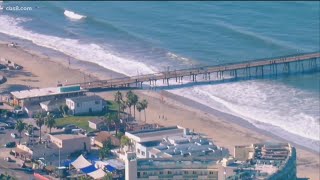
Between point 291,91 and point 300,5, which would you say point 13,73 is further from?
point 300,5

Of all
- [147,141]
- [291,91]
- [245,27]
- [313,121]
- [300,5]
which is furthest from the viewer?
[300,5]

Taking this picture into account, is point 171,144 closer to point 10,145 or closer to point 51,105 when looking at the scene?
point 10,145

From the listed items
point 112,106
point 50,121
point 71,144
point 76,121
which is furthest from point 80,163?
point 112,106

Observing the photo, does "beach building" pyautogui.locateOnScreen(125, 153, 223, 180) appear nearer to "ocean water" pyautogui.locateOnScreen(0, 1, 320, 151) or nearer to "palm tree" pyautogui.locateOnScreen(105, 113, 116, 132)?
"palm tree" pyautogui.locateOnScreen(105, 113, 116, 132)

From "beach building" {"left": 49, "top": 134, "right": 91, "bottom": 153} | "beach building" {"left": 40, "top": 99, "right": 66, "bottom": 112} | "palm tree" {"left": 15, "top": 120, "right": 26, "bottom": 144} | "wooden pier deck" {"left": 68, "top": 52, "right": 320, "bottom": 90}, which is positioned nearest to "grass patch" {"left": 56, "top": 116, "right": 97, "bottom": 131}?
"beach building" {"left": 40, "top": 99, "right": 66, "bottom": 112}

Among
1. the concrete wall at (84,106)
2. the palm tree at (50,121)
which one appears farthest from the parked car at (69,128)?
the concrete wall at (84,106)

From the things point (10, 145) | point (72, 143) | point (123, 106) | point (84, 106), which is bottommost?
point (10, 145)

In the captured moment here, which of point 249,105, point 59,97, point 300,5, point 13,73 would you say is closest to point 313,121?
point 249,105
